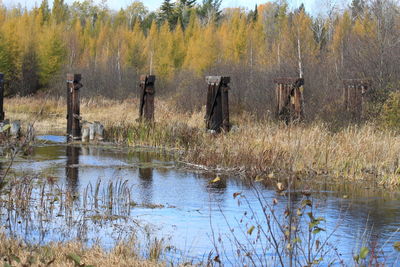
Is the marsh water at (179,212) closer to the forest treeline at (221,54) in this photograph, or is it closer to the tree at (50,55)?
the forest treeline at (221,54)

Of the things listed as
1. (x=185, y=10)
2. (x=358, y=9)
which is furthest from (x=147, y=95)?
(x=185, y=10)

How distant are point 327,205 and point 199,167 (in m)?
4.58

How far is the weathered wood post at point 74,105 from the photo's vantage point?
65.2 feet

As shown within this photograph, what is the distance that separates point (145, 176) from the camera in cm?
1395

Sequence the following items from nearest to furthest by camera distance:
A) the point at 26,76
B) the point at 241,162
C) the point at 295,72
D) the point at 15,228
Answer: the point at 15,228 → the point at 241,162 → the point at 295,72 → the point at 26,76

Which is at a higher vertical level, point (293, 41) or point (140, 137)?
point (293, 41)

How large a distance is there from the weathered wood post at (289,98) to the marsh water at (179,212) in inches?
161

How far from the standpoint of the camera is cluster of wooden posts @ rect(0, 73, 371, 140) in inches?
707

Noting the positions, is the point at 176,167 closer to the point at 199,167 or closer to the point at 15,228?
the point at 199,167

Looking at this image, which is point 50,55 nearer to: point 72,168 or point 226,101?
point 226,101

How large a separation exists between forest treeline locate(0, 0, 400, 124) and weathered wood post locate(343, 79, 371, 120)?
0.29 meters

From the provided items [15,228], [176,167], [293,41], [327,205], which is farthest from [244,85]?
[15,228]

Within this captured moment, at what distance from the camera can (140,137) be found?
62.3ft

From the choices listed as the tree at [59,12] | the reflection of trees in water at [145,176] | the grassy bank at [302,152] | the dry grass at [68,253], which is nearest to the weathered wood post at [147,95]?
the reflection of trees in water at [145,176]
